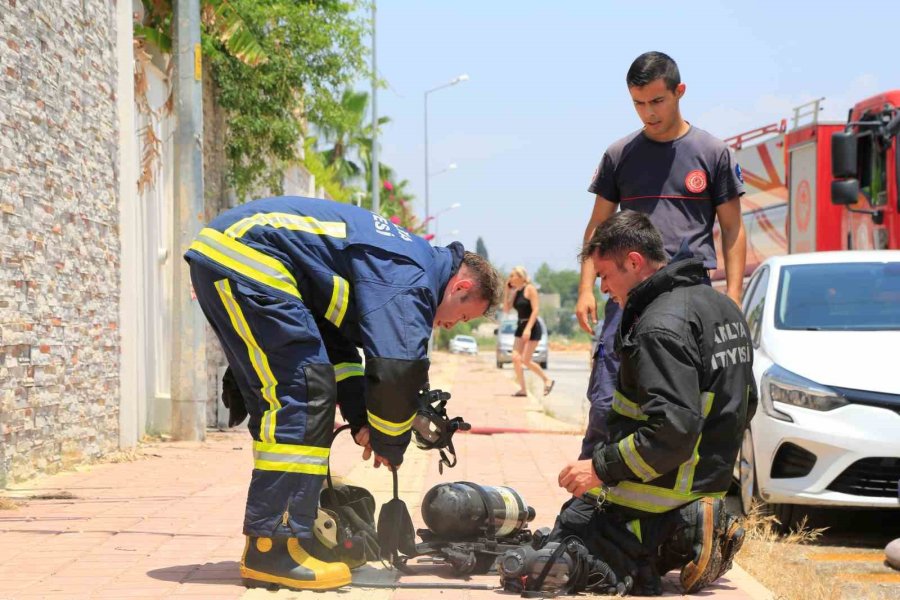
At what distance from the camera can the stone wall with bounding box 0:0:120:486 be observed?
7.96m

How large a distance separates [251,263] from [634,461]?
1.70 metres

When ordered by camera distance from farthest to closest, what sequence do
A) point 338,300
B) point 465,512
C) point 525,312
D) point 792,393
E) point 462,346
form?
point 462,346
point 525,312
point 792,393
point 465,512
point 338,300

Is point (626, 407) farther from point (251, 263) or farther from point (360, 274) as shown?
point (251, 263)

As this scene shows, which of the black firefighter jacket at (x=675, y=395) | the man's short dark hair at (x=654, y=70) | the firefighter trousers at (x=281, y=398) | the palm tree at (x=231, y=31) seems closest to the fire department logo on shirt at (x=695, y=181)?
the man's short dark hair at (x=654, y=70)

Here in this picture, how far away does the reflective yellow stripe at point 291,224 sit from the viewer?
17.0 ft

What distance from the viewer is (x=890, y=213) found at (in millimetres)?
10914

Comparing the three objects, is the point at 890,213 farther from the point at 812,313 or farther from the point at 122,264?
the point at 122,264

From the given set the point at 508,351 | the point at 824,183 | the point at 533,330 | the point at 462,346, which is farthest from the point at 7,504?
the point at 462,346

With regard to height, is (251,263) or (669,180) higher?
(669,180)

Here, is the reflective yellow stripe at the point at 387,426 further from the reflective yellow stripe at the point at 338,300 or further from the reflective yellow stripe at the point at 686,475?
the reflective yellow stripe at the point at 686,475

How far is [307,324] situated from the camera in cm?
509

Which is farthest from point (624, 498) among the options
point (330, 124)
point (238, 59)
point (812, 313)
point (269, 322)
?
point (330, 124)

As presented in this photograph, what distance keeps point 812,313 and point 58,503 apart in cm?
472

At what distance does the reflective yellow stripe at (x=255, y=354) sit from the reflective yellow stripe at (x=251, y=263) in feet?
0.29
